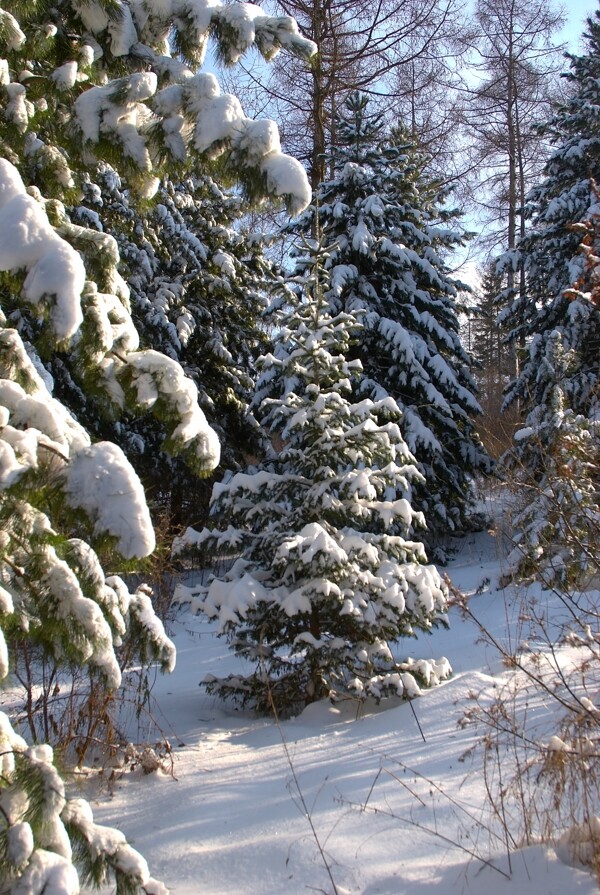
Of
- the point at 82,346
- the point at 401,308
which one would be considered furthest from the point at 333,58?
the point at 82,346

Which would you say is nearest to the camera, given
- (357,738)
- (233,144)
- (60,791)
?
(60,791)

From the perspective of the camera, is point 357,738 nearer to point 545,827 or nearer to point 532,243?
point 545,827

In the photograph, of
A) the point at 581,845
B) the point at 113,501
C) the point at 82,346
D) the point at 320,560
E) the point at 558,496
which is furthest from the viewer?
the point at 320,560

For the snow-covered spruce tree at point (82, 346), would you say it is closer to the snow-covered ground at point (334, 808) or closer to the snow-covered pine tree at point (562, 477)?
the snow-covered ground at point (334, 808)

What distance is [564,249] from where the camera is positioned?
1305cm

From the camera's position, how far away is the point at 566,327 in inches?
491

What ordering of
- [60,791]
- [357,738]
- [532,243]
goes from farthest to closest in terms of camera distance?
[532,243] < [357,738] < [60,791]

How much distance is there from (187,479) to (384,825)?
9788mm

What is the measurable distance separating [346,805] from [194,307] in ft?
34.3

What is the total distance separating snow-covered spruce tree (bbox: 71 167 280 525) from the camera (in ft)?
38.7

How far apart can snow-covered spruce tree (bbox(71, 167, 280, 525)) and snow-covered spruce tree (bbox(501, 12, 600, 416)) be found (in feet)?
16.2

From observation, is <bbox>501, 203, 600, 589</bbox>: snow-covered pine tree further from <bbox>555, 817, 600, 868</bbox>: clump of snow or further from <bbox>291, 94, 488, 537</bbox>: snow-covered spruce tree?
<bbox>291, 94, 488, 537</bbox>: snow-covered spruce tree

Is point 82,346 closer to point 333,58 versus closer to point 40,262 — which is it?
point 40,262

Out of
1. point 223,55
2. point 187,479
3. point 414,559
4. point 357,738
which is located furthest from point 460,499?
point 223,55
